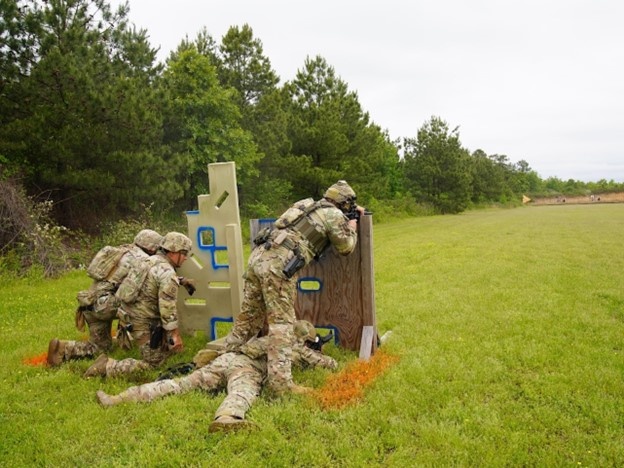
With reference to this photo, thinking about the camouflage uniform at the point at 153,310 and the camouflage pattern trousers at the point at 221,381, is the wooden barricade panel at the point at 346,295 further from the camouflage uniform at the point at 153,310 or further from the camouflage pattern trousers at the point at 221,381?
the camouflage pattern trousers at the point at 221,381

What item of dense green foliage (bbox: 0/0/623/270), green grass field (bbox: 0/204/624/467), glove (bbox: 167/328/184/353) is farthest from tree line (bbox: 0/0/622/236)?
glove (bbox: 167/328/184/353)

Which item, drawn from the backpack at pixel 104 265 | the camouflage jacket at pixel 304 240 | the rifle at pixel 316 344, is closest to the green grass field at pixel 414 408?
the rifle at pixel 316 344

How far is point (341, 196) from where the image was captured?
524 cm

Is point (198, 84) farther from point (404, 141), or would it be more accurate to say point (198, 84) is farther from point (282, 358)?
point (404, 141)

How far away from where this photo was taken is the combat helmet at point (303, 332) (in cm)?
520

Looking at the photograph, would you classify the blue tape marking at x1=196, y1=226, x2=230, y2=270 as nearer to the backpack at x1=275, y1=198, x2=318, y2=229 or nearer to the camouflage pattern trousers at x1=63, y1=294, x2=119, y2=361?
the camouflage pattern trousers at x1=63, y1=294, x2=119, y2=361

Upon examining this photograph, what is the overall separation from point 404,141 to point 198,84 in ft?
122

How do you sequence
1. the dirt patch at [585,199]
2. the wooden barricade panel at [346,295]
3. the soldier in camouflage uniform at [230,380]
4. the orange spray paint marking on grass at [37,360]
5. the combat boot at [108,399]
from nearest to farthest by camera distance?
the soldier in camouflage uniform at [230,380] < the combat boot at [108,399] < the wooden barricade panel at [346,295] < the orange spray paint marking on grass at [37,360] < the dirt patch at [585,199]

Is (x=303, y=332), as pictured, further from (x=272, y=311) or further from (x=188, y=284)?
(x=188, y=284)

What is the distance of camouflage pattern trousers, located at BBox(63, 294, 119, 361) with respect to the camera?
5996 mm

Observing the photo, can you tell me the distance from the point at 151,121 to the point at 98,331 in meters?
10.1

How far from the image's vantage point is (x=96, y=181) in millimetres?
13516

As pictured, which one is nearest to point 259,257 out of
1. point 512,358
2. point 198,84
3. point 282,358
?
point 282,358

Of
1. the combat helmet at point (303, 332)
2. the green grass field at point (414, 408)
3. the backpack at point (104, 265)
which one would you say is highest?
the backpack at point (104, 265)
